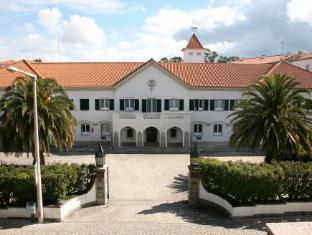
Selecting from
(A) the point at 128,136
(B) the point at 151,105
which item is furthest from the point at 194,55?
(A) the point at 128,136

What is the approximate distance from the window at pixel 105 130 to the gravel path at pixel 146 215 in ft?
36.3

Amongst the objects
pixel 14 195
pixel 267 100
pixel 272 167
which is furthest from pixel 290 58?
pixel 14 195

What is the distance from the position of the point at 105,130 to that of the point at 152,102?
6466 mm

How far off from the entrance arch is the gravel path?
10937 millimetres

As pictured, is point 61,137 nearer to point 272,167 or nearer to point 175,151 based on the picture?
point 272,167

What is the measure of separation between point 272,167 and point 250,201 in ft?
7.93

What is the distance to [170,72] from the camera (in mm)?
43781

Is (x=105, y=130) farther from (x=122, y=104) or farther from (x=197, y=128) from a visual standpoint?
(x=197, y=128)

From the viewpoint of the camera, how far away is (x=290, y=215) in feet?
70.9

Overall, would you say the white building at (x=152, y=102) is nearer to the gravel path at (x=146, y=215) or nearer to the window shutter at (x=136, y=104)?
the window shutter at (x=136, y=104)

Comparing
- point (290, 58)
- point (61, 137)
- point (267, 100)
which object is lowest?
point (61, 137)

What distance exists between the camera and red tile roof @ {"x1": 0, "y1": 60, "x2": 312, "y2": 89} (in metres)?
44.9

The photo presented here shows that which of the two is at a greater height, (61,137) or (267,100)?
(267,100)

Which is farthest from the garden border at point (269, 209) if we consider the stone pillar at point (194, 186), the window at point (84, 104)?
the window at point (84, 104)
